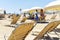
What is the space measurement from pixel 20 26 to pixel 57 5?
16.5ft

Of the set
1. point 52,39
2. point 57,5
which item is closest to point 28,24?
→ point 52,39

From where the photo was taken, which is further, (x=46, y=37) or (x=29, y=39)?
(x=29, y=39)

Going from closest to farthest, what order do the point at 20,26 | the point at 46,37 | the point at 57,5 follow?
1. the point at 20,26
2. the point at 46,37
3. the point at 57,5

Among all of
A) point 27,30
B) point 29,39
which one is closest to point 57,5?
point 29,39

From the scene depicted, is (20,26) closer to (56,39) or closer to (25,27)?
(25,27)

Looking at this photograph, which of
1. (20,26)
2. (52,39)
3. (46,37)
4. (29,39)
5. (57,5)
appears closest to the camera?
(20,26)

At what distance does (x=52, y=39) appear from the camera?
5660 millimetres

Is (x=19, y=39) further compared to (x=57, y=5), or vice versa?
(x=57, y=5)

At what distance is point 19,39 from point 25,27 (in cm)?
36

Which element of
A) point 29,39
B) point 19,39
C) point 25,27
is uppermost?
point 25,27

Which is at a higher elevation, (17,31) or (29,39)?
(17,31)

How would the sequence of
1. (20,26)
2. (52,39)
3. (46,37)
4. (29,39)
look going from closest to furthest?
(20,26) → (52,39) → (46,37) → (29,39)

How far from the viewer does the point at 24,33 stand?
14.8ft

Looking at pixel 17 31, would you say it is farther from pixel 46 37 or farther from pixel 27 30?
pixel 46 37
